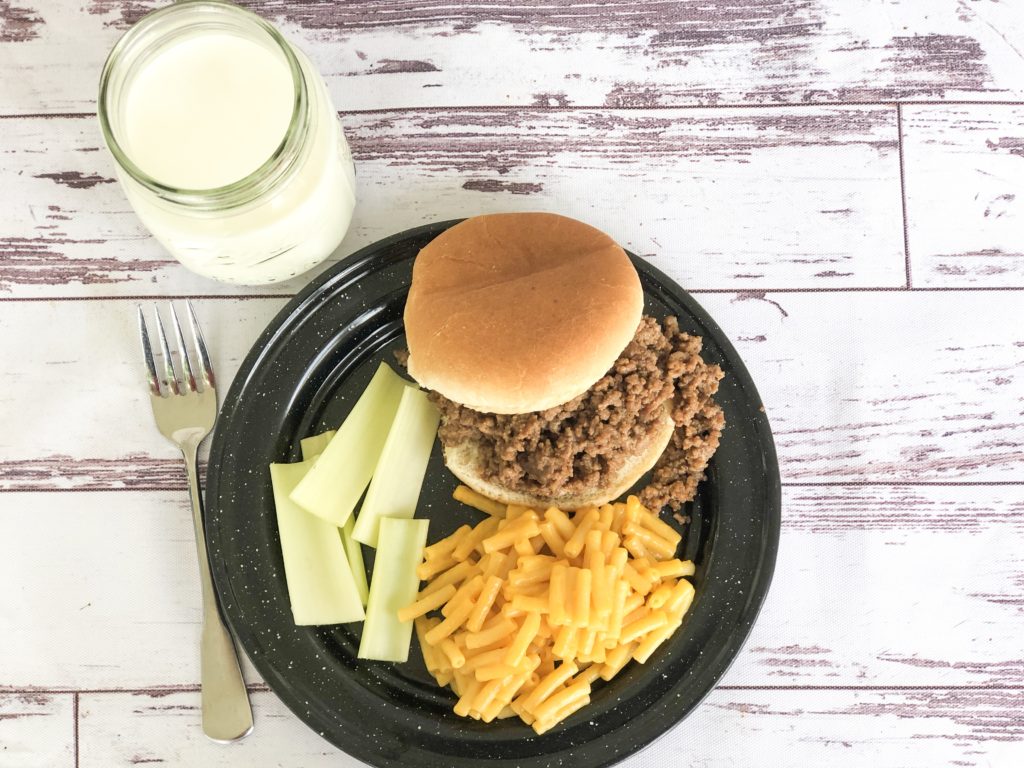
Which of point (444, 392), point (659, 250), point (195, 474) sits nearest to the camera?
point (444, 392)

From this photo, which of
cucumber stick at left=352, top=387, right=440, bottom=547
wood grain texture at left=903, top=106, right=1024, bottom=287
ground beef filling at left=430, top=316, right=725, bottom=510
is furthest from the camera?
wood grain texture at left=903, top=106, right=1024, bottom=287

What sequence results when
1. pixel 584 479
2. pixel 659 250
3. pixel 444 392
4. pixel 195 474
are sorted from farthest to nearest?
1. pixel 659 250
2. pixel 195 474
3. pixel 584 479
4. pixel 444 392

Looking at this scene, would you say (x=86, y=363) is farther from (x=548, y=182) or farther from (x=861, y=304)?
(x=861, y=304)

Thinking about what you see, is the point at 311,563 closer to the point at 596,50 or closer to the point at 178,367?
the point at 178,367

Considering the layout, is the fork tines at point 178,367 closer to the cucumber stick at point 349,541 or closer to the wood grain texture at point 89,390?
the wood grain texture at point 89,390

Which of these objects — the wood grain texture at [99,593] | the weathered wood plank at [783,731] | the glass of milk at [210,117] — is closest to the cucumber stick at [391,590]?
the weathered wood plank at [783,731]

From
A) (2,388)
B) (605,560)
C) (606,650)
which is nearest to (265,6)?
(2,388)

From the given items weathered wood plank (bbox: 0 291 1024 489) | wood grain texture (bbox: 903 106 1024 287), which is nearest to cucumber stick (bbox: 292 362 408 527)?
weathered wood plank (bbox: 0 291 1024 489)

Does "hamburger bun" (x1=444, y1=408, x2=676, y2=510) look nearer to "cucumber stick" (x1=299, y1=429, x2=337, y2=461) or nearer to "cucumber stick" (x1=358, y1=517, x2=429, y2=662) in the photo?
"cucumber stick" (x1=358, y1=517, x2=429, y2=662)
